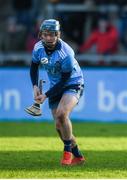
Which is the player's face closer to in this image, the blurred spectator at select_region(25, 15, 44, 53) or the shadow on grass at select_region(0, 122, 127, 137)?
the shadow on grass at select_region(0, 122, 127, 137)

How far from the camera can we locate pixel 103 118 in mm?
20062

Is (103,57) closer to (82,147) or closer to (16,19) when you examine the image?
(16,19)

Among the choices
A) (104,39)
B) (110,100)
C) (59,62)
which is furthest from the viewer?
(104,39)

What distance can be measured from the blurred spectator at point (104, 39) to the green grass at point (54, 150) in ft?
9.10

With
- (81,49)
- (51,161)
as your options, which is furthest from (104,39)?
(51,161)

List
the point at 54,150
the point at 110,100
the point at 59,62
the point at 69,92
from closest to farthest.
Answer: the point at 59,62 < the point at 69,92 < the point at 54,150 < the point at 110,100

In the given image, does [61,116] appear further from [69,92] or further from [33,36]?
[33,36]

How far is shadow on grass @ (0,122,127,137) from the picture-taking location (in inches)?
678

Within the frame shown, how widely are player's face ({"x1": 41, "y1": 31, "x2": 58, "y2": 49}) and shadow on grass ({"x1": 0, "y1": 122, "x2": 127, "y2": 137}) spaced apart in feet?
17.5

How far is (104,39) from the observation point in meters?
21.4

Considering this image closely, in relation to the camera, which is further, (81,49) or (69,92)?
(81,49)

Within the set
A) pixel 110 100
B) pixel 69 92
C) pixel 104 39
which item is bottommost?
pixel 110 100

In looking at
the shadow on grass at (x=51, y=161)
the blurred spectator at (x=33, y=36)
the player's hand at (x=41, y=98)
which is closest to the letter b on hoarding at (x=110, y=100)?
the blurred spectator at (x=33, y=36)

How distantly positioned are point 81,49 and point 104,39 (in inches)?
37.4
